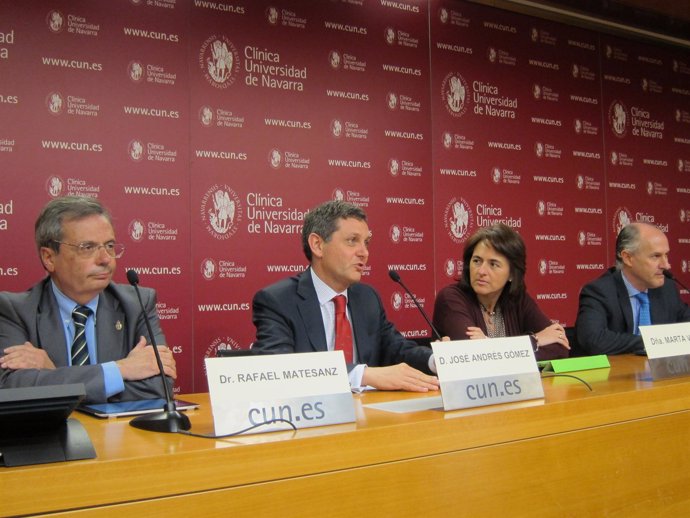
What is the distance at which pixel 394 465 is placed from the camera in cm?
131

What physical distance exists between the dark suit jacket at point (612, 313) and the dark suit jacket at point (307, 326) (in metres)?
1.01

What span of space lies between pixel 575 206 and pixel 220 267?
2.61 metres

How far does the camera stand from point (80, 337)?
243 centimetres

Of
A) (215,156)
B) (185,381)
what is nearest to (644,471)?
(185,381)

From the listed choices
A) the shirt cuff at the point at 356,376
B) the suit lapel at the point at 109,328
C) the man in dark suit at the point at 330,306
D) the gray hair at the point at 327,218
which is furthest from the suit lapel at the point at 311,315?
the suit lapel at the point at 109,328

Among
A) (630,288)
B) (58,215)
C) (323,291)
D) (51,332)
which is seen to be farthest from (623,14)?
(51,332)

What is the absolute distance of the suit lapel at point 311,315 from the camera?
264cm

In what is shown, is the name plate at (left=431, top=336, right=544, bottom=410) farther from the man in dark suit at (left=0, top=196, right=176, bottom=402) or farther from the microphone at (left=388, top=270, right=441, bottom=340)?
the man in dark suit at (left=0, top=196, right=176, bottom=402)

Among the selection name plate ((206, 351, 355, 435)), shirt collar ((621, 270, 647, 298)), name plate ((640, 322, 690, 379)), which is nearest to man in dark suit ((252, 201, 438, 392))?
name plate ((640, 322, 690, 379))

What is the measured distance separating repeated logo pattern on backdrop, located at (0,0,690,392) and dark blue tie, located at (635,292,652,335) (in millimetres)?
1131

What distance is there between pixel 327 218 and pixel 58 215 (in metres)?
0.99

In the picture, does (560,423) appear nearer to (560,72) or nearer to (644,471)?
(644,471)

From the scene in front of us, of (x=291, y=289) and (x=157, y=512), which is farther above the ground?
(x=291, y=289)

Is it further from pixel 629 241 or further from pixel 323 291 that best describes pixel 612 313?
pixel 323 291
